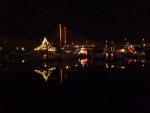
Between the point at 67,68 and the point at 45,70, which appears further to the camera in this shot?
the point at 67,68

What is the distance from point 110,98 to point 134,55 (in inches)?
1414

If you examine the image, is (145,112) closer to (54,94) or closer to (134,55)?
(54,94)

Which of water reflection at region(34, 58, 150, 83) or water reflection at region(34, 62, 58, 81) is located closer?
water reflection at region(34, 62, 58, 81)

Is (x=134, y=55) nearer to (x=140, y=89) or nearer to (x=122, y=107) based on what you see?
(x=140, y=89)

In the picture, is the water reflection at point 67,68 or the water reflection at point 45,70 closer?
the water reflection at point 45,70

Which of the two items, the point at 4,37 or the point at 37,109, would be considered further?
the point at 4,37

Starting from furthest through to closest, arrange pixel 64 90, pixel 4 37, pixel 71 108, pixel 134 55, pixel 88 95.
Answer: pixel 4 37, pixel 134 55, pixel 64 90, pixel 88 95, pixel 71 108

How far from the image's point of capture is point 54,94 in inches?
365

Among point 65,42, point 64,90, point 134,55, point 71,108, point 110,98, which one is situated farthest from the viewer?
point 65,42

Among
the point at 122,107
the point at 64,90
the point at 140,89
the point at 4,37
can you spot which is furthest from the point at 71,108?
the point at 4,37

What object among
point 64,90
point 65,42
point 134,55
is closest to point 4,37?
point 65,42

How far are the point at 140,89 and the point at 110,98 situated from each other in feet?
7.73

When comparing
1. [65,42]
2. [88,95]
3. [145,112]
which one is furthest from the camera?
[65,42]

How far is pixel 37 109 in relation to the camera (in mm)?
7184
